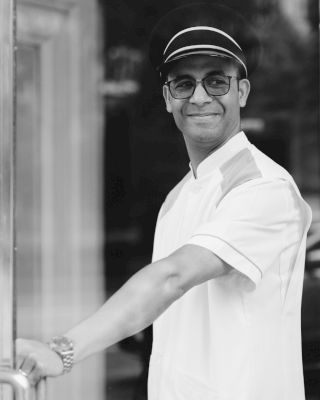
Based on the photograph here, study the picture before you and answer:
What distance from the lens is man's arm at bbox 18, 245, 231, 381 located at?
1595 millimetres

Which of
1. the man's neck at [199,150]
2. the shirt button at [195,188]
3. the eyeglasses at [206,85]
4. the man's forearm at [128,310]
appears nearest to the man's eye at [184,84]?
the eyeglasses at [206,85]

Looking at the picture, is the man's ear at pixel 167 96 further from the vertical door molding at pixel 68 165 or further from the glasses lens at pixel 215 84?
the vertical door molding at pixel 68 165

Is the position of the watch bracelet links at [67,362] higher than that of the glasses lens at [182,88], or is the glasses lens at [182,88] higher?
the glasses lens at [182,88]

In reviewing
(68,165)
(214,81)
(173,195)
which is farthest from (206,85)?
(68,165)

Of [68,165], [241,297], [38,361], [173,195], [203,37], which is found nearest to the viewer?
[38,361]

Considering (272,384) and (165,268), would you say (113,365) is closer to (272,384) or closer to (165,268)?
(272,384)

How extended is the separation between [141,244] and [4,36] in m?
1.13

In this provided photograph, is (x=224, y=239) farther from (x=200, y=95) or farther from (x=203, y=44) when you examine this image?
(x=203, y=44)

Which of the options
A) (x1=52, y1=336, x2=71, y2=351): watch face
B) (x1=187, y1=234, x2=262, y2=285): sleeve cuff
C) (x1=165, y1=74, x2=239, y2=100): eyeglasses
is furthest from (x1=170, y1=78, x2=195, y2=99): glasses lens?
(x1=52, y1=336, x2=71, y2=351): watch face

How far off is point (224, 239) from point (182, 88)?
48cm

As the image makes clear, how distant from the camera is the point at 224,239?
183cm

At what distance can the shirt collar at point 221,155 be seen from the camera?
2090 millimetres

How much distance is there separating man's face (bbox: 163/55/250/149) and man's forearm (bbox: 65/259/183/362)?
1.58ft

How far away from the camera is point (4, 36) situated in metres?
1.78
